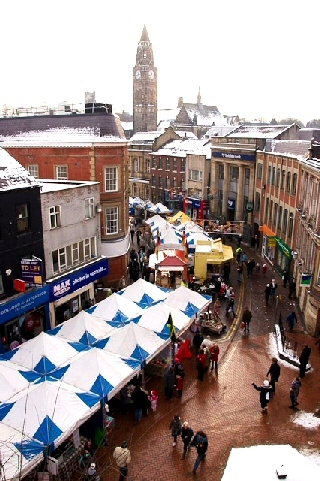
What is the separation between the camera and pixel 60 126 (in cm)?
3042

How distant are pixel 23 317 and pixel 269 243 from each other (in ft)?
69.2

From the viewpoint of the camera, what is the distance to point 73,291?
24.0 m

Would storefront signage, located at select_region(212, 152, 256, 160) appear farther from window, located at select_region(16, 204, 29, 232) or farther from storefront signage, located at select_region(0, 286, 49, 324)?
storefront signage, located at select_region(0, 286, 49, 324)

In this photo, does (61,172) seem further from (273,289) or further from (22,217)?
(273,289)

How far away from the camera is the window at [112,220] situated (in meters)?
29.6

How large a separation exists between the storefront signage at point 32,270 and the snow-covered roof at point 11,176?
11.7 feet

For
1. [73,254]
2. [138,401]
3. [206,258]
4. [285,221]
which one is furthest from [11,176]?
[285,221]

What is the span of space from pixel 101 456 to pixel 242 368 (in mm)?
7942

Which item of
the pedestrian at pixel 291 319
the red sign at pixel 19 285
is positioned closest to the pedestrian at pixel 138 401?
the red sign at pixel 19 285

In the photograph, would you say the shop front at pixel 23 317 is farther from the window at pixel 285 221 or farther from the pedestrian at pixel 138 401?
the window at pixel 285 221

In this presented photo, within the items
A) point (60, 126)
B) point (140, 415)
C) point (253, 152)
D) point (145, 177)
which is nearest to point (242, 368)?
point (140, 415)

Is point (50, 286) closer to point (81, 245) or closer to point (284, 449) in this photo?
point (81, 245)

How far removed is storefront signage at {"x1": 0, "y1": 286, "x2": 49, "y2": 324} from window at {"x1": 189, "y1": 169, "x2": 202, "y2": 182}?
34217 mm

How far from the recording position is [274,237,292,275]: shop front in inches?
1224
